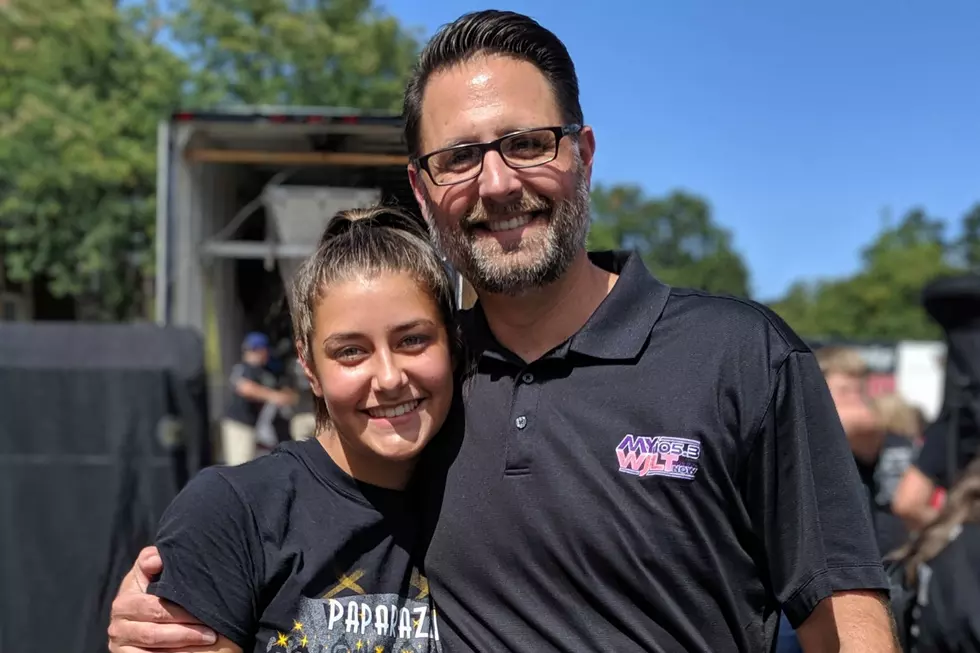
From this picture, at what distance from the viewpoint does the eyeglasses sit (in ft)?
5.69

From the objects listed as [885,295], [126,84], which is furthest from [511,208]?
[885,295]

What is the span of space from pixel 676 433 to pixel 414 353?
20.0 inches

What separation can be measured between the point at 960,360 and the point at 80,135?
1441 cm

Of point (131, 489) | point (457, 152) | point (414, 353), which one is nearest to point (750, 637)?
point (414, 353)

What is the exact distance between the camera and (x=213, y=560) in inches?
61.2

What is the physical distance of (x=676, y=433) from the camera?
156 centimetres

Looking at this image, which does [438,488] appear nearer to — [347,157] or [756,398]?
[756,398]

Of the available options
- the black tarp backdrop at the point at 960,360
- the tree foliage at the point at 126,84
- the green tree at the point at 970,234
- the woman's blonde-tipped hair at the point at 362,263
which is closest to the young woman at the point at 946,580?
the black tarp backdrop at the point at 960,360

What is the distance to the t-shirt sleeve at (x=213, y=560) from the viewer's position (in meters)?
1.54

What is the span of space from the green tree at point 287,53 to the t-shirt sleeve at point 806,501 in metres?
15.0

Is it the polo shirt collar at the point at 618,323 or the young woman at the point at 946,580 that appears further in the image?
the young woman at the point at 946,580

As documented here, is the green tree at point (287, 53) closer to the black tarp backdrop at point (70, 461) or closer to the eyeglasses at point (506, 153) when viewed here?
the black tarp backdrop at point (70, 461)

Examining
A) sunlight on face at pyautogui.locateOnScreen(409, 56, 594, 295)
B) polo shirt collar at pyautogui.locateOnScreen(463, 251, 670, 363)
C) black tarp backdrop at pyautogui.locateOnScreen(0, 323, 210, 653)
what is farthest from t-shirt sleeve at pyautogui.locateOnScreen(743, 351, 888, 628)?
black tarp backdrop at pyautogui.locateOnScreen(0, 323, 210, 653)

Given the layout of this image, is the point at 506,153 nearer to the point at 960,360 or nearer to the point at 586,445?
the point at 586,445
